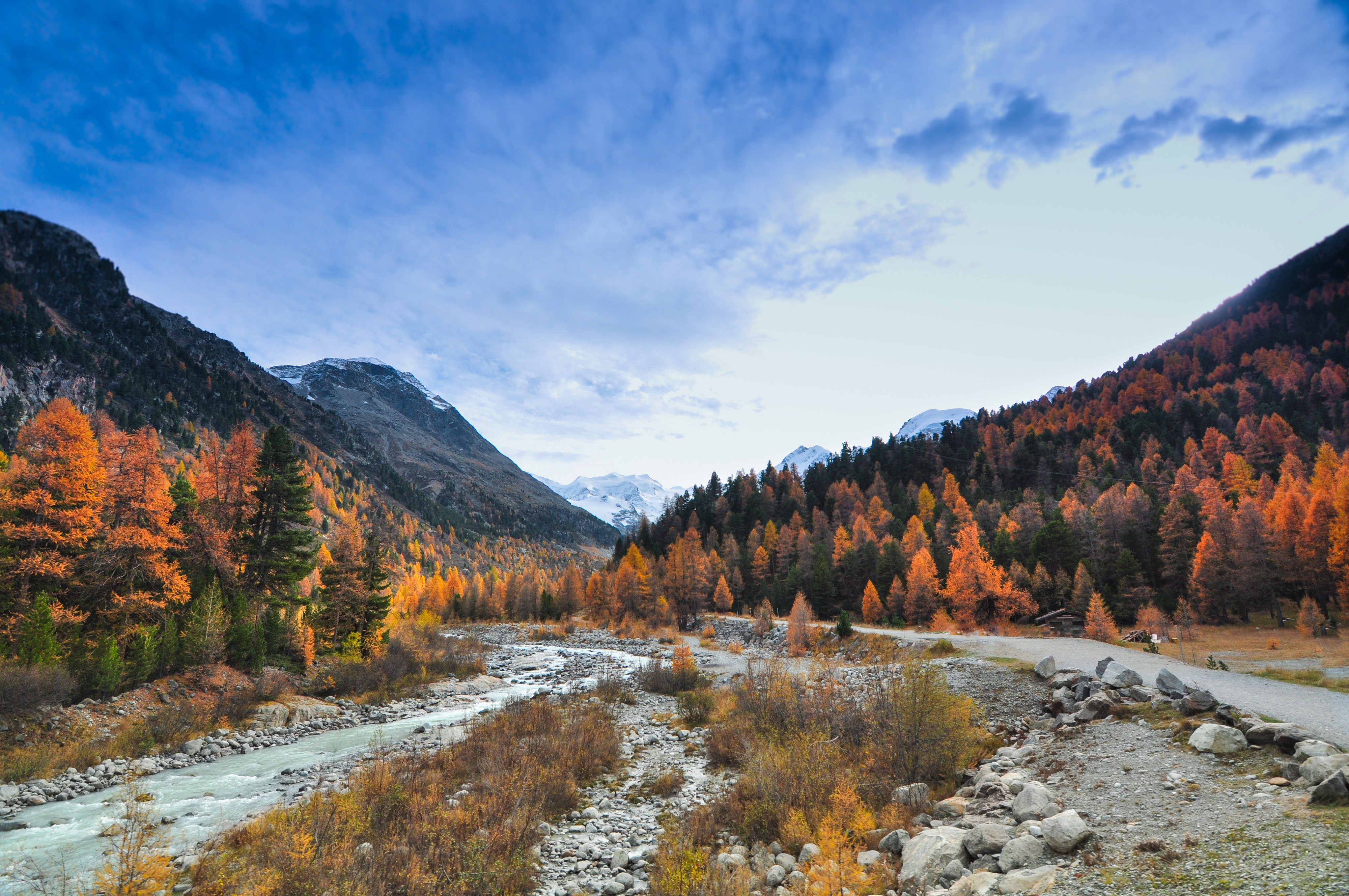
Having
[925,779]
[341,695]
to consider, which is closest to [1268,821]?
[925,779]

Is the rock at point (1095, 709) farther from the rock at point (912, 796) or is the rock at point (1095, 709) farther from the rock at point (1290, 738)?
the rock at point (912, 796)

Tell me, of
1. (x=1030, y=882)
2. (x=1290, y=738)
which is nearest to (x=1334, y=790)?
(x=1290, y=738)

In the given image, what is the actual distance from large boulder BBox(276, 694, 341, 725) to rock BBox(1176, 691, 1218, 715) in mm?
35579

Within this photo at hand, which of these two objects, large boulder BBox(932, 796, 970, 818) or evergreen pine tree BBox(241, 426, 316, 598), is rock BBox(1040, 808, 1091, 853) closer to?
large boulder BBox(932, 796, 970, 818)

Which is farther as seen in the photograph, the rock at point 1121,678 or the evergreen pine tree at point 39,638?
the evergreen pine tree at point 39,638

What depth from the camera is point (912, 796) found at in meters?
12.7

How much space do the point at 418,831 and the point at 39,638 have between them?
23.5 meters

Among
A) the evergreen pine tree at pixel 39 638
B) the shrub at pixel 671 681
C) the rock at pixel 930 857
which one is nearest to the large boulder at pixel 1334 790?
the rock at pixel 930 857

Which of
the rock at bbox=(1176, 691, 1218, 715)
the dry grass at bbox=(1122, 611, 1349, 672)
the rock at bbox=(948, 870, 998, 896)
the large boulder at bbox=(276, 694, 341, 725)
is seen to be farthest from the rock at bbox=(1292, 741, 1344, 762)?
the large boulder at bbox=(276, 694, 341, 725)

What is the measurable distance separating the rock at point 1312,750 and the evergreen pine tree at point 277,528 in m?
43.5

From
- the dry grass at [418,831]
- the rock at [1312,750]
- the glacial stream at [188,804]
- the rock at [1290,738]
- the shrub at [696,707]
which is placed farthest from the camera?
the shrub at [696,707]

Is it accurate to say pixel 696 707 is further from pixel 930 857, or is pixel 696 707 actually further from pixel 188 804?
pixel 188 804

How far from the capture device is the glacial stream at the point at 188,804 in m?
12.7

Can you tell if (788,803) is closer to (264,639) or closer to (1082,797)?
(1082,797)
